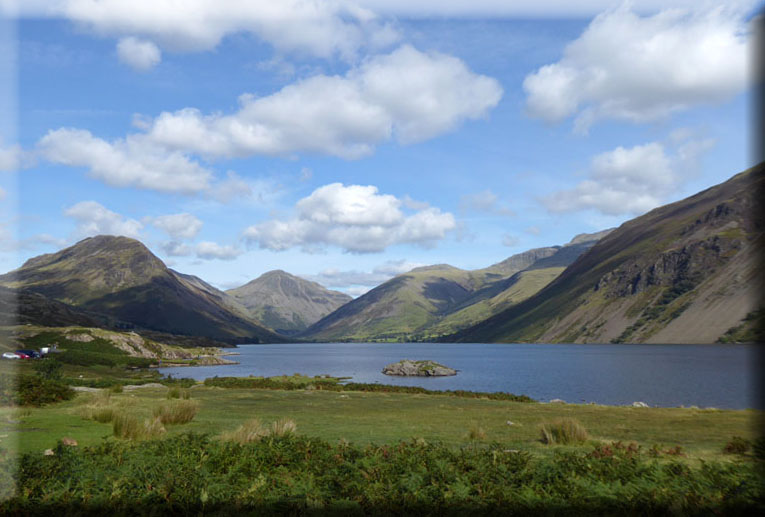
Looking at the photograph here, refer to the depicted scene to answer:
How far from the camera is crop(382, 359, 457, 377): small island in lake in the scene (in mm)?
114375

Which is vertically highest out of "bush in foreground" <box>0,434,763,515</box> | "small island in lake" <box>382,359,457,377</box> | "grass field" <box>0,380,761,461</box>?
Answer: "bush in foreground" <box>0,434,763,515</box>

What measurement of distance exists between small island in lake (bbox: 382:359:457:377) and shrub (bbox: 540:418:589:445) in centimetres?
9348

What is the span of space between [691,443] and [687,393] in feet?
224

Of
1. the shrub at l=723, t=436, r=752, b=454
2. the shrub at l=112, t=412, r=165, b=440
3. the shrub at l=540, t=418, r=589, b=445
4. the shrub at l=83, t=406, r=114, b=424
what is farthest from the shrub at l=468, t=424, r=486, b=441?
the shrub at l=83, t=406, r=114, b=424

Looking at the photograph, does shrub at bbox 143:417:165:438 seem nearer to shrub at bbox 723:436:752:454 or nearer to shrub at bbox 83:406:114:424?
shrub at bbox 83:406:114:424

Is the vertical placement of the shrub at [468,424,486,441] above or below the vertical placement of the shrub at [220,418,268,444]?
below

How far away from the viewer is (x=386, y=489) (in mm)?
12773

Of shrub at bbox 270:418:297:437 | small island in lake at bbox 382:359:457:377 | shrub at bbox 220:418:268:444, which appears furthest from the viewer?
small island in lake at bbox 382:359:457:377

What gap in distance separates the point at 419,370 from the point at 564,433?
324 ft

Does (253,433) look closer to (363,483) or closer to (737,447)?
(363,483)

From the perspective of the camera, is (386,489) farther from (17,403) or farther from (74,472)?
(17,403)

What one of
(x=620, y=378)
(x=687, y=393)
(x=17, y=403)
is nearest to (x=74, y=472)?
(x=17, y=403)

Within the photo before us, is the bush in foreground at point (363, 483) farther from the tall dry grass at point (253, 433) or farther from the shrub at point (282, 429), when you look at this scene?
the shrub at point (282, 429)

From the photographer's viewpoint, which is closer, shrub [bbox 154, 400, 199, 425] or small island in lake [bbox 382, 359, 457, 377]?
shrub [bbox 154, 400, 199, 425]
